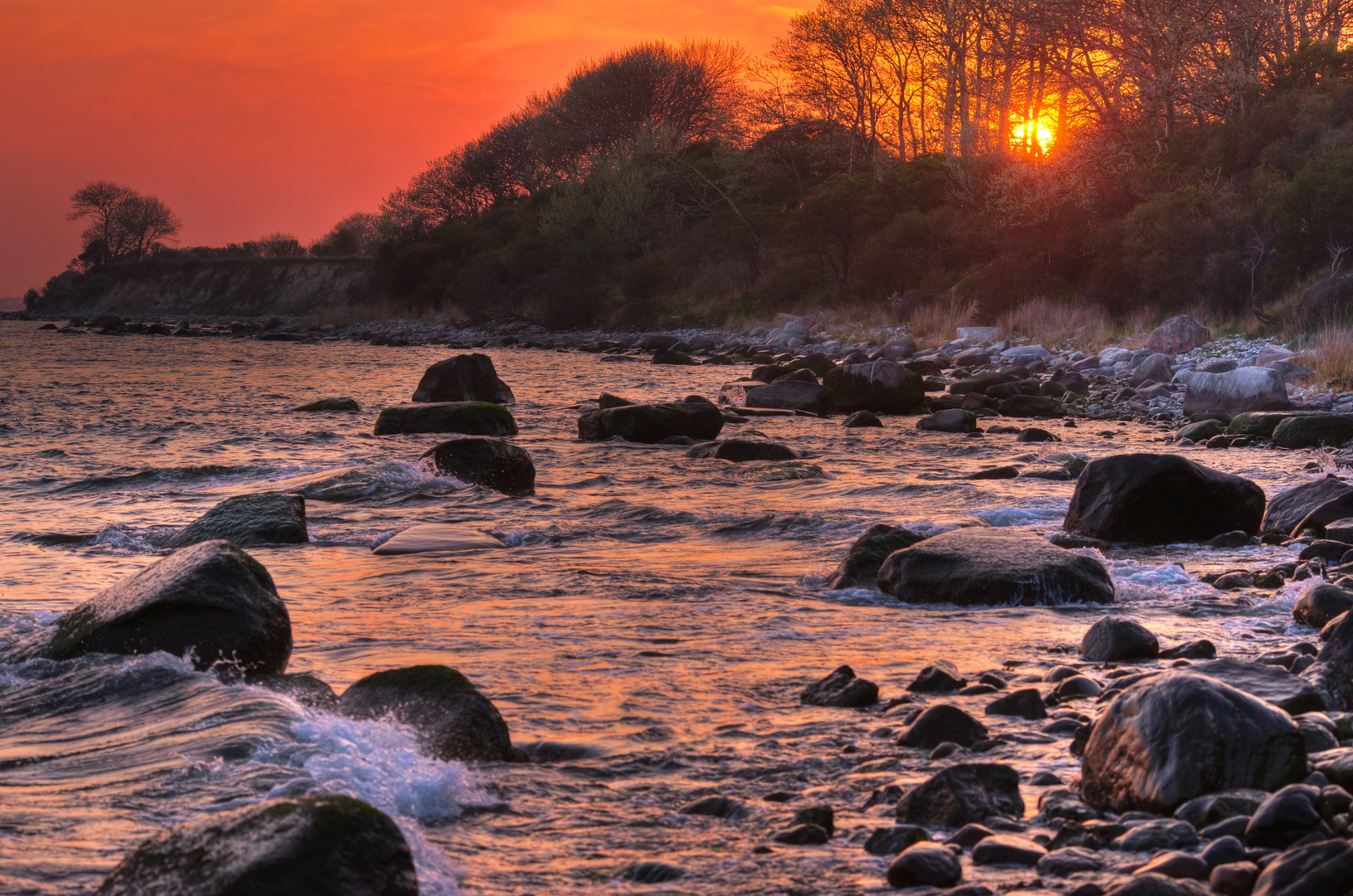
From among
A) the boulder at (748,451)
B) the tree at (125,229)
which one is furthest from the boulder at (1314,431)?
the tree at (125,229)

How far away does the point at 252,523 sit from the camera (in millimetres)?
7699

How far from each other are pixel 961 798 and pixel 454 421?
12.1 m

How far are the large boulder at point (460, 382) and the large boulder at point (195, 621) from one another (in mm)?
12627

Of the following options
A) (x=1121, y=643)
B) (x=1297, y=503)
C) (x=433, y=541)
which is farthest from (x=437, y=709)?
(x=1297, y=503)

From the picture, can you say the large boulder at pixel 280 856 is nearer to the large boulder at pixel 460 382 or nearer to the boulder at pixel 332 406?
the large boulder at pixel 460 382

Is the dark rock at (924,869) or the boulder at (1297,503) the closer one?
the dark rock at (924,869)

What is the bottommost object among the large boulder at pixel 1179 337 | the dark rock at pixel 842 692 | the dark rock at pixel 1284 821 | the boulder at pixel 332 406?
the dark rock at pixel 842 692

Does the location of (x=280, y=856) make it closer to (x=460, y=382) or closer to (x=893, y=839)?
(x=893, y=839)

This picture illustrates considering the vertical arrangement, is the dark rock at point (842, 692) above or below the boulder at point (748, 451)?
below

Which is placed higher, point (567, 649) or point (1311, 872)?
point (1311, 872)

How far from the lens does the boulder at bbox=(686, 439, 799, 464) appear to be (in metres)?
11.6

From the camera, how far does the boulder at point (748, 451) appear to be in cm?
1161

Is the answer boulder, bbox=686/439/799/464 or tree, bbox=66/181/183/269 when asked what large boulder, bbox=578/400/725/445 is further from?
tree, bbox=66/181/183/269

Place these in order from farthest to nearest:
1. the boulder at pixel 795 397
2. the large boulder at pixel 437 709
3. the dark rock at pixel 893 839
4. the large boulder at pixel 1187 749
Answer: the boulder at pixel 795 397 → the large boulder at pixel 437 709 → the large boulder at pixel 1187 749 → the dark rock at pixel 893 839
